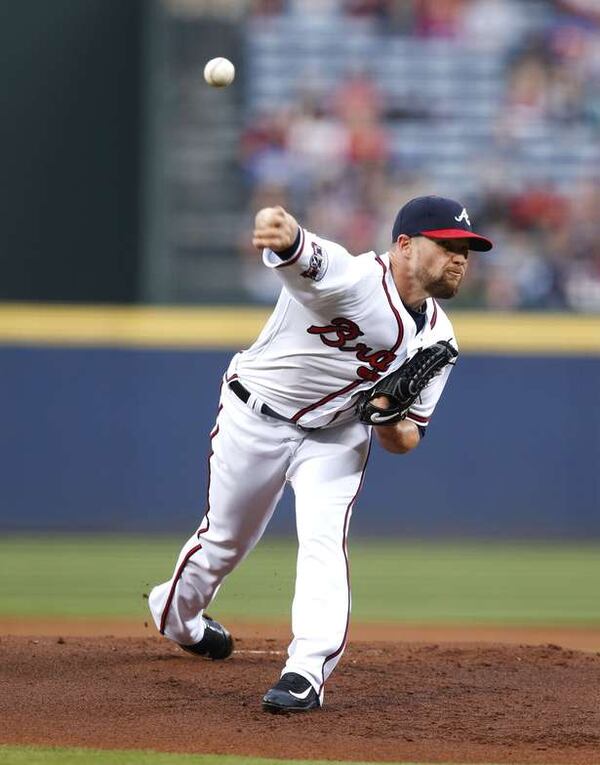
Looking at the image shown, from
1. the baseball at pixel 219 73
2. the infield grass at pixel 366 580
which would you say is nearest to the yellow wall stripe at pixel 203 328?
the infield grass at pixel 366 580

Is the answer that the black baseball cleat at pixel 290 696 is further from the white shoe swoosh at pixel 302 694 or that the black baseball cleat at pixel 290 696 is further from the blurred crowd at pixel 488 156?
the blurred crowd at pixel 488 156

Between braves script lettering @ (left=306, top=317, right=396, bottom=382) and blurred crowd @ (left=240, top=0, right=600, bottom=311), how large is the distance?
497 centimetres

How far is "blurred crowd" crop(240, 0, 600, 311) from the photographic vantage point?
934cm

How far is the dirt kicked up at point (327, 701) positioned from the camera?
12.1 feet

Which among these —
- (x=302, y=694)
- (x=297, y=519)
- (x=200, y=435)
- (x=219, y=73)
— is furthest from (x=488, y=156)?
(x=302, y=694)

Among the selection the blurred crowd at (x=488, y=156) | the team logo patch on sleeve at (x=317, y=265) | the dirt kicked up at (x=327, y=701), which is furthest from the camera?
the blurred crowd at (x=488, y=156)

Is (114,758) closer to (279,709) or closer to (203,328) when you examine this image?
(279,709)

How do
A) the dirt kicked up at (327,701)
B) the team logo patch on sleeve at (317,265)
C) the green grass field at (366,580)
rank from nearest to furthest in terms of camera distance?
the dirt kicked up at (327,701), the team logo patch on sleeve at (317,265), the green grass field at (366,580)

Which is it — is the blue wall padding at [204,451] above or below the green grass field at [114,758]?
below

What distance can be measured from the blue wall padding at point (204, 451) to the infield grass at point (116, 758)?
5219 millimetres

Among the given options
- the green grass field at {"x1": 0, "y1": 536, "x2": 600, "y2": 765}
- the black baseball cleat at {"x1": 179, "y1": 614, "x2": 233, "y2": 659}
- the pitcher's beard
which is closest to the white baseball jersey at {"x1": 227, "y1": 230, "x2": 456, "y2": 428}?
the pitcher's beard

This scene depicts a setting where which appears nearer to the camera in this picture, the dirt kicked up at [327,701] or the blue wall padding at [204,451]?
the dirt kicked up at [327,701]

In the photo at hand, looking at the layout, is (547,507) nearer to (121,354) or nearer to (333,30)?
(121,354)

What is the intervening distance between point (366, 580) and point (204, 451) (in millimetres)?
1707
